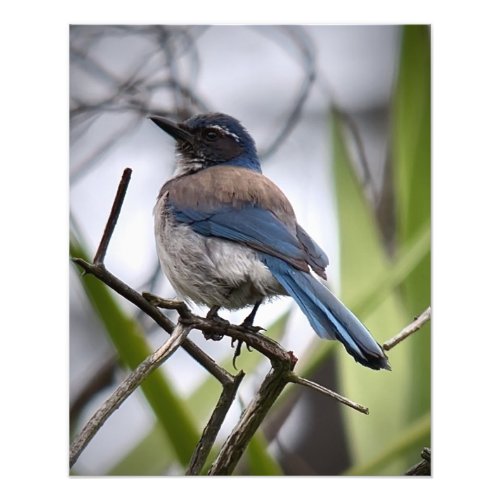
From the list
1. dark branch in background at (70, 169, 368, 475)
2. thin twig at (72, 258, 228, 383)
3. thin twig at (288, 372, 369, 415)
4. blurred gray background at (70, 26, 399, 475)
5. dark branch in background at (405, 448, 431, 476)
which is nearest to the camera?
thin twig at (72, 258, 228, 383)

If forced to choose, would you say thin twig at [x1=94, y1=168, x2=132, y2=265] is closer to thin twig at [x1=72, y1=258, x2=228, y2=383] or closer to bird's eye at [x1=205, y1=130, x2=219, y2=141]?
thin twig at [x1=72, y1=258, x2=228, y2=383]

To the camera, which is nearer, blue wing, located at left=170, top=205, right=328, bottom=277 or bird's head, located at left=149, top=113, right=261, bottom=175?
blue wing, located at left=170, top=205, right=328, bottom=277

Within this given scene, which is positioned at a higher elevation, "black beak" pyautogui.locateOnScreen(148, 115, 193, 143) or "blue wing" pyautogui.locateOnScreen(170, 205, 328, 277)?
"black beak" pyautogui.locateOnScreen(148, 115, 193, 143)

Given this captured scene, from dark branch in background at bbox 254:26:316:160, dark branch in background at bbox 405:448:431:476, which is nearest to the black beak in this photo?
dark branch in background at bbox 254:26:316:160

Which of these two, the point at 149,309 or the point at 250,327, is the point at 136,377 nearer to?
the point at 149,309

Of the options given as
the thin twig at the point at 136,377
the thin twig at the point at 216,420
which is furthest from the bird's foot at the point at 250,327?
the thin twig at the point at 136,377

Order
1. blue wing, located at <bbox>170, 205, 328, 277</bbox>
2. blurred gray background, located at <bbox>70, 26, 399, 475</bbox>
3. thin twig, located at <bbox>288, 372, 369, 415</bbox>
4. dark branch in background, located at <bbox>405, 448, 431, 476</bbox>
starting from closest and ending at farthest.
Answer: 1. thin twig, located at <bbox>288, 372, 369, 415</bbox>
2. blue wing, located at <bbox>170, 205, 328, 277</bbox>
3. dark branch in background, located at <bbox>405, 448, 431, 476</bbox>
4. blurred gray background, located at <bbox>70, 26, 399, 475</bbox>

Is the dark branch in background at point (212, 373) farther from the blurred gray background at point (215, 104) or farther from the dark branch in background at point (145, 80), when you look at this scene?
the dark branch in background at point (145, 80)
